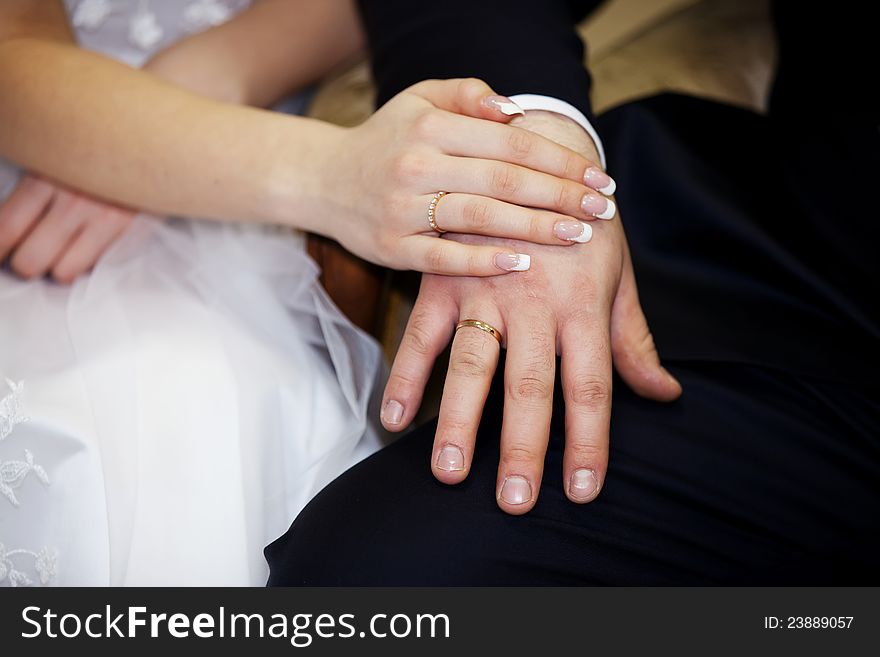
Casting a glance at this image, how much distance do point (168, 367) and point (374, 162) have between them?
30 cm

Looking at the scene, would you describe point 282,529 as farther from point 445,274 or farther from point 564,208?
point 564,208

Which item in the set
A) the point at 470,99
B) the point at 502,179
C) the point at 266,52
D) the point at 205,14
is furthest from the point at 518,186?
the point at 205,14

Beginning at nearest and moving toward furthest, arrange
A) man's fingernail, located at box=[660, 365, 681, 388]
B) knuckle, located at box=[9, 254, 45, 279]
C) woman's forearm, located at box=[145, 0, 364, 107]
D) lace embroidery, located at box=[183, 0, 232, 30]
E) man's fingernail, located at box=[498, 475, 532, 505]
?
man's fingernail, located at box=[498, 475, 532, 505]
man's fingernail, located at box=[660, 365, 681, 388]
knuckle, located at box=[9, 254, 45, 279]
woman's forearm, located at box=[145, 0, 364, 107]
lace embroidery, located at box=[183, 0, 232, 30]

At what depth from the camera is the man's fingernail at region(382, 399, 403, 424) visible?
0.80 metres

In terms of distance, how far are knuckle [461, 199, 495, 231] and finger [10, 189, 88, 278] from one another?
48 cm

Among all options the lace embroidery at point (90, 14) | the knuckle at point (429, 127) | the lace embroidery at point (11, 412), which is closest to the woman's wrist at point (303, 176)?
the knuckle at point (429, 127)

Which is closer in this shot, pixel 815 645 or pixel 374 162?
pixel 815 645

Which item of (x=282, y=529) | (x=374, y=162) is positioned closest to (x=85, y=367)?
(x=282, y=529)

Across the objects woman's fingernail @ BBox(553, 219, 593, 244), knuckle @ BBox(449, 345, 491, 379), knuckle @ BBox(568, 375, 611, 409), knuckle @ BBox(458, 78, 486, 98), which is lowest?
knuckle @ BBox(568, 375, 611, 409)

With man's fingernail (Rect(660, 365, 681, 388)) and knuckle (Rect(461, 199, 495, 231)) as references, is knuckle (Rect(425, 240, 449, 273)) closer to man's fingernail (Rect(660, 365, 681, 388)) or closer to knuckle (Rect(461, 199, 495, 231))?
knuckle (Rect(461, 199, 495, 231))

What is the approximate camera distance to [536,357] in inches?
30.7

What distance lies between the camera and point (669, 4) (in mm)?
1562

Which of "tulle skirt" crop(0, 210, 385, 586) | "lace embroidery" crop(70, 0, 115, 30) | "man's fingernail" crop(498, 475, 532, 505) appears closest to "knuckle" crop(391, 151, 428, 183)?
"tulle skirt" crop(0, 210, 385, 586)

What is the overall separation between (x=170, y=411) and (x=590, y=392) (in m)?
0.41
